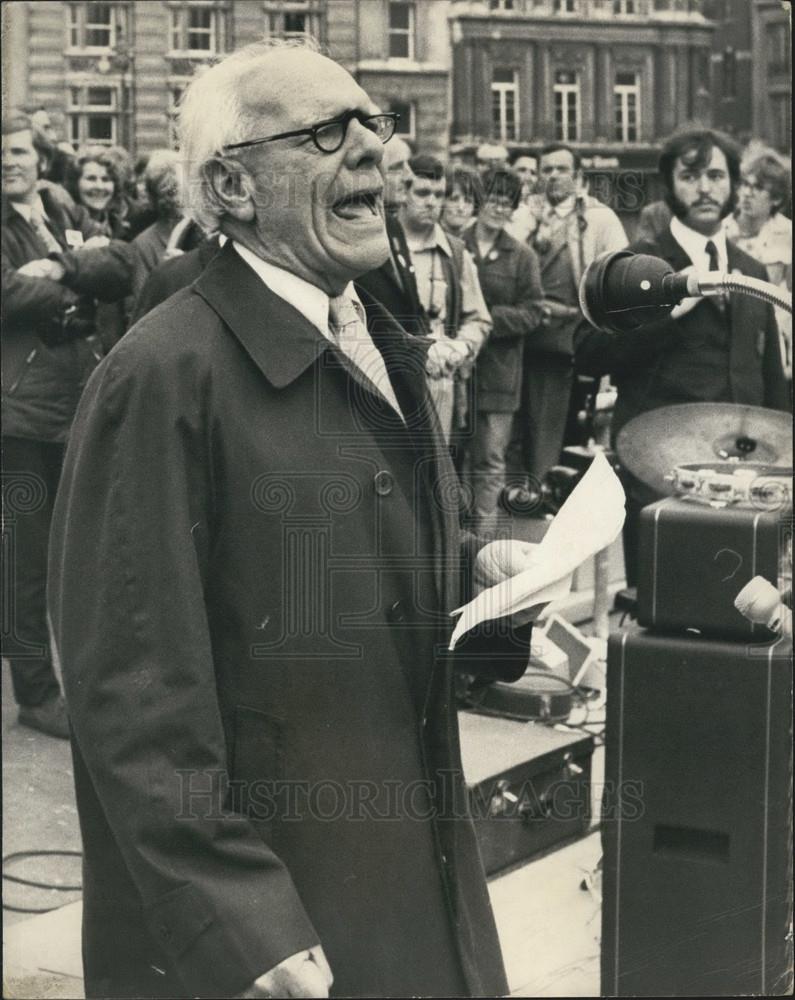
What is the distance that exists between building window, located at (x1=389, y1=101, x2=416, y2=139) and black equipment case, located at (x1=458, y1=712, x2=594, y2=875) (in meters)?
2.14

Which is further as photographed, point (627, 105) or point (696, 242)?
point (627, 105)

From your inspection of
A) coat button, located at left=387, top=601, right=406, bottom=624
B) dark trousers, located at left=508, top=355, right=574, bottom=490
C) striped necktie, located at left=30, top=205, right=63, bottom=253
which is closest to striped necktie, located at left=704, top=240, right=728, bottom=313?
dark trousers, located at left=508, top=355, right=574, bottom=490

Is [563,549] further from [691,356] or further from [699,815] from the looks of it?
[691,356]

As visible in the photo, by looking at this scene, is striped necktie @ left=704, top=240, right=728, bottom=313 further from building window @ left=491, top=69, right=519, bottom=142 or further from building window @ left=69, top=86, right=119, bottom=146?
building window @ left=69, top=86, right=119, bottom=146

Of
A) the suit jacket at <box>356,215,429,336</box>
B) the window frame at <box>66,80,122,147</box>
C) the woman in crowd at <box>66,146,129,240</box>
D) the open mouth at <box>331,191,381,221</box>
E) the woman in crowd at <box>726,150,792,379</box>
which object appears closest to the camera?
the open mouth at <box>331,191,381,221</box>

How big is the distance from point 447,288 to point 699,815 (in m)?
3.38

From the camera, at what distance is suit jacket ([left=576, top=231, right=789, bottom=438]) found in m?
4.98

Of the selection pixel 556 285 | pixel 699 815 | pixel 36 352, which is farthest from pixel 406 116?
pixel 699 815

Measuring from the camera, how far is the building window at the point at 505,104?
5.80 metres

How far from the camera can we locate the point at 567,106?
6168 millimetres

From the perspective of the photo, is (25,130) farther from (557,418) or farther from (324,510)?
(324,510)

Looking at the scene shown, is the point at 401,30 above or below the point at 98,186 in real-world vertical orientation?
above

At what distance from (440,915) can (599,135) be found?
17.6ft

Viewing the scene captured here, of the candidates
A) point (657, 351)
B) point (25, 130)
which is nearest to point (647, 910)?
point (657, 351)
